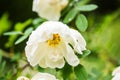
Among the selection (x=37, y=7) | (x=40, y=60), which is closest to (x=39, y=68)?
(x=40, y=60)

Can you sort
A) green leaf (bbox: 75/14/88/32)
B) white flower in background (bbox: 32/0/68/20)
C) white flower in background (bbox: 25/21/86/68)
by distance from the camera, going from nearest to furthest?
white flower in background (bbox: 25/21/86/68), green leaf (bbox: 75/14/88/32), white flower in background (bbox: 32/0/68/20)

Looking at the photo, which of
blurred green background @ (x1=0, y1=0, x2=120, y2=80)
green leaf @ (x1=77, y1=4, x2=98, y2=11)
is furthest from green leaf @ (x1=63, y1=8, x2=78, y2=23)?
blurred green background @ (x1=0, y1=0, x2=120, y2=80)

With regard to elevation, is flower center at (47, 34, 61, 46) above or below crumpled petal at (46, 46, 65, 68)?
above

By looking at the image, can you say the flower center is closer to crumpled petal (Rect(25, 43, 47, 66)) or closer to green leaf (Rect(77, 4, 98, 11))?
crumpled petal (Rect(25, 43, 47, 66))

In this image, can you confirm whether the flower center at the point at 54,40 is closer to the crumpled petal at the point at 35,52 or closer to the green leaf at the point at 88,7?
the crumpled petal at the point at 35,52

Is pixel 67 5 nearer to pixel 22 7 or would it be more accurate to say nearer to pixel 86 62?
pixel 86 62
